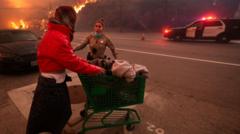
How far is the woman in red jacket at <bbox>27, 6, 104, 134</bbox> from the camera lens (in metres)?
1.88

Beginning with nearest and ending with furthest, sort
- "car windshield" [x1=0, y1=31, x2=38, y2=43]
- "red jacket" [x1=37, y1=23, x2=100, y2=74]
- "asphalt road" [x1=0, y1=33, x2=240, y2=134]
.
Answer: "red jacket" [x1=37, y1=23, x2=100, y2=74] → "asphalt road" [x1=0, y1=33, x2=240, y2=134] → "car windshield" [x1=0, y1=31, x2=38, y2=43]


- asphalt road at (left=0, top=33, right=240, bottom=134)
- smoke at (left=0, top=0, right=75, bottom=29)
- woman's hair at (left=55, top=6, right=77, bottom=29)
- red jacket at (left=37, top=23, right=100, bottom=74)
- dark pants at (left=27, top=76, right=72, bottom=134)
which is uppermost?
smoke at (left=0, top=0, right=75, bottom=29)

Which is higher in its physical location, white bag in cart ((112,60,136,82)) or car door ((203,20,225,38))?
car door ((203,20,225,38))

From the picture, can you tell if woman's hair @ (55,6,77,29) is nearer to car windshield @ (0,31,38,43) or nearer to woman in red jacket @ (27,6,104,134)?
woman in red jacket @ (27,6,104,134)

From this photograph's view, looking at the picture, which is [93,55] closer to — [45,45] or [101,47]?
[101,47]

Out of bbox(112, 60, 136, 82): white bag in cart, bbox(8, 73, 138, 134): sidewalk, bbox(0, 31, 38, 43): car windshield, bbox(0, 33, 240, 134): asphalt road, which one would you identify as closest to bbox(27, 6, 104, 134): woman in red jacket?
bbox(112, 60, 136, 82): white bag in cart

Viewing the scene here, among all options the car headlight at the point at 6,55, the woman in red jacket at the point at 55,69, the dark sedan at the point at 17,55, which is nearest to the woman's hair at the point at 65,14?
the woman in red jacket at the point at 55,69

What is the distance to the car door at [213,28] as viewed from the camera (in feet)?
44.7

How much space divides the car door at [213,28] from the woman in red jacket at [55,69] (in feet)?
46.6

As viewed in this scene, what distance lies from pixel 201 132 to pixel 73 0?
69581mm

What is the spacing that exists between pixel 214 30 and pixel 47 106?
1467 centimetres

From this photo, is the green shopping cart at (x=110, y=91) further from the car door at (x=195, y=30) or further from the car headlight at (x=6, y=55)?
the car door at (x=195, y=30)

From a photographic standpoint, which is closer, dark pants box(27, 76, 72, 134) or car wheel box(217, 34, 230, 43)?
dark pants box(27, 76, 72, 134)

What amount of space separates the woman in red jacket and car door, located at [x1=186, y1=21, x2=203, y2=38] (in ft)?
46.9
